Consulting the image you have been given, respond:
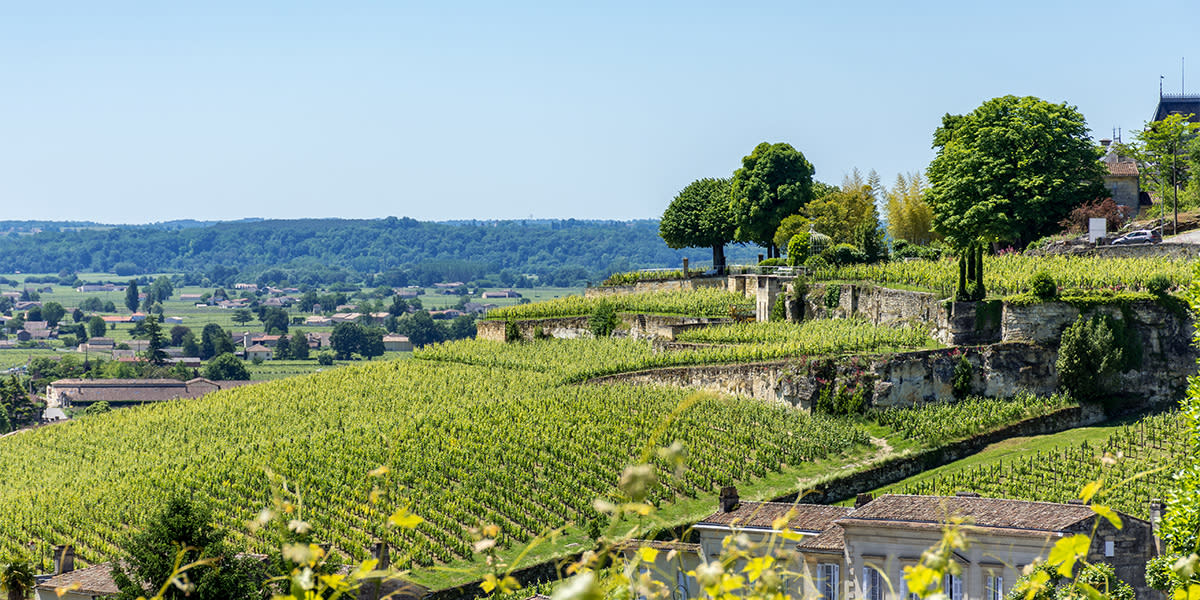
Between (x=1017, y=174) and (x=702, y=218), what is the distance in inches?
867

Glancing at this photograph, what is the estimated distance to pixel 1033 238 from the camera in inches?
2450

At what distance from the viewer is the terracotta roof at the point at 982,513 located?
1207 inches

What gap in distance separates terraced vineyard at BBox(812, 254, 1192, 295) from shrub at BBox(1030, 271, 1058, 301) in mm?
1019

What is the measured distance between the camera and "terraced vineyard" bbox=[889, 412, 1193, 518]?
38.1 meters

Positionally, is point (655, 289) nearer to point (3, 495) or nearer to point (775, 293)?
point (775, 293)

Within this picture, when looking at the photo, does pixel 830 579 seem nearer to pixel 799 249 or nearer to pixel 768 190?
pixel 799 249

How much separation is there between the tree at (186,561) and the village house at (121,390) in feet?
367

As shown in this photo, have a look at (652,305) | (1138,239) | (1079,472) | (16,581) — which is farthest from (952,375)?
(16,581)

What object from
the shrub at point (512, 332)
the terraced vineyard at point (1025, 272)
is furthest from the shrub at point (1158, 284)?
the shrub at point (512, 332)

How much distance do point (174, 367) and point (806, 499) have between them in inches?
5267

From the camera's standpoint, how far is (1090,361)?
47625 mm

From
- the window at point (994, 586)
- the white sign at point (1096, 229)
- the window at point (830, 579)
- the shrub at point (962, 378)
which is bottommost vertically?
the window at point (830, 579)

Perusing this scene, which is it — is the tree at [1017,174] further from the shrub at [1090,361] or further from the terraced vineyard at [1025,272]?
the shrub at [1090,361]

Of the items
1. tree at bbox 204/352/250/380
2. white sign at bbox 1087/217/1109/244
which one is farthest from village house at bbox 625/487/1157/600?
tree at bbox 204/352/250/380
